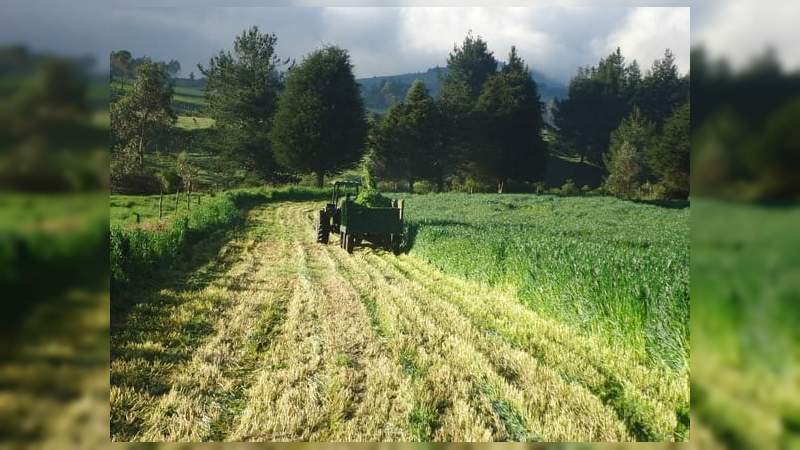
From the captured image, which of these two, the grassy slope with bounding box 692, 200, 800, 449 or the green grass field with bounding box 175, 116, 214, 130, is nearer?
the grassy slope with bounding box 692, 200, 800, 449

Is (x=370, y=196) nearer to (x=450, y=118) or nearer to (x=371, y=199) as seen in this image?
(x=371, y=199)

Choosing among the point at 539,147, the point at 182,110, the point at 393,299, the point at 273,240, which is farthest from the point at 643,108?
the point at 273,240

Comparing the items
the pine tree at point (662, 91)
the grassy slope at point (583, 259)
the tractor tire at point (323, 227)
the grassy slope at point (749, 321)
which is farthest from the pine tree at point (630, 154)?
the tractor tire at point (323, 227)

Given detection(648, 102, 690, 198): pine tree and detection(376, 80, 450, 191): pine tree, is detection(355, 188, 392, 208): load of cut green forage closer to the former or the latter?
detection(376, 80, 450, 191): pine tree

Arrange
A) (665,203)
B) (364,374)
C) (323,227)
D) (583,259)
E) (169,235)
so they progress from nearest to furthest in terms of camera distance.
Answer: (364,374) → (583,259) → (169,235) → (665,203) → (323,227)

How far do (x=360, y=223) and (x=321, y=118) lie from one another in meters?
2.61

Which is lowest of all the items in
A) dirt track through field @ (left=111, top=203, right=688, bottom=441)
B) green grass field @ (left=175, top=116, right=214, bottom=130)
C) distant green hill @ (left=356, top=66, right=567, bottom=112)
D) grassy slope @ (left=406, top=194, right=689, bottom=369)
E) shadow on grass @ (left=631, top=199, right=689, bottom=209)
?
dirt track through field @ (left=111, top=203, right=688, bottom=441)

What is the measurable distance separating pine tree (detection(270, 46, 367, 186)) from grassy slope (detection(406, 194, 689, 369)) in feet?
8.17

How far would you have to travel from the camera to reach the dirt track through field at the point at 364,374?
9.62 feet

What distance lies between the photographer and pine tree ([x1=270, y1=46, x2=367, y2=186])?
245 inches

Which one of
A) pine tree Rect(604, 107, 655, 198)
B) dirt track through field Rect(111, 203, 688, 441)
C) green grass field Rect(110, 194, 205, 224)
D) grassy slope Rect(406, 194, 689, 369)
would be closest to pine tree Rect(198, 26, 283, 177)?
green grass field Rect(110, 194, 205, 224)

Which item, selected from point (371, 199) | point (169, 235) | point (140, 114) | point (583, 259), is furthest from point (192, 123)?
point (583, 259)

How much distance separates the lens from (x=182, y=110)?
18.6ft

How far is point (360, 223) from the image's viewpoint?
9.31 meters
